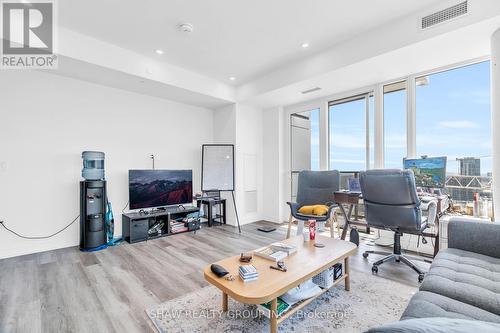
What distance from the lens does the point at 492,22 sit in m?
2.29

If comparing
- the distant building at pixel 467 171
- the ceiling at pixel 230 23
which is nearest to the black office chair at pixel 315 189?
the distant building at pixel 467 171

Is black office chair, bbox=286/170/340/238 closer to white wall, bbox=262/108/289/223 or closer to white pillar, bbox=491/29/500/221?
white wall, bbox=262/108/289/223

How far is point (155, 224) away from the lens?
4102 millimetres

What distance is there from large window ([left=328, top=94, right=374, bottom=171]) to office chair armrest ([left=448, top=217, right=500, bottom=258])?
2.07 meters

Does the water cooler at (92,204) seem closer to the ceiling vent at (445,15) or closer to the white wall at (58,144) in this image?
the white wall at (58,144)

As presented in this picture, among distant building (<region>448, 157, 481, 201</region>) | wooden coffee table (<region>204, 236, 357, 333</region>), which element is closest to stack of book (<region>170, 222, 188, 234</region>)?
wooden coffee table (<region>204, 236, 357, 333</region>)

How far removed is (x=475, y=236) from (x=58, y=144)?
4.97 metres

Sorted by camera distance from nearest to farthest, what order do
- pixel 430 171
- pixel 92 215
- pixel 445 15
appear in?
1. pixel 445 15
2. pixel 430 171
3. pixel 92 215

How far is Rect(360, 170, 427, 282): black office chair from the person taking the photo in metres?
2.48

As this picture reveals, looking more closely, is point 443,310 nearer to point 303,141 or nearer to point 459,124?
point 459,124

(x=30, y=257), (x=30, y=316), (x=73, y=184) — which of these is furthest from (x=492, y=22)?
(x=30, y=257)

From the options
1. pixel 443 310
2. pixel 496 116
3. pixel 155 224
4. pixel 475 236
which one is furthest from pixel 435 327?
pixel 155 224

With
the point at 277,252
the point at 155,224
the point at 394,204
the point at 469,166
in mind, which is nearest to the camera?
the point at 277,252

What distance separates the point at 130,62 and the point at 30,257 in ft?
9.70
